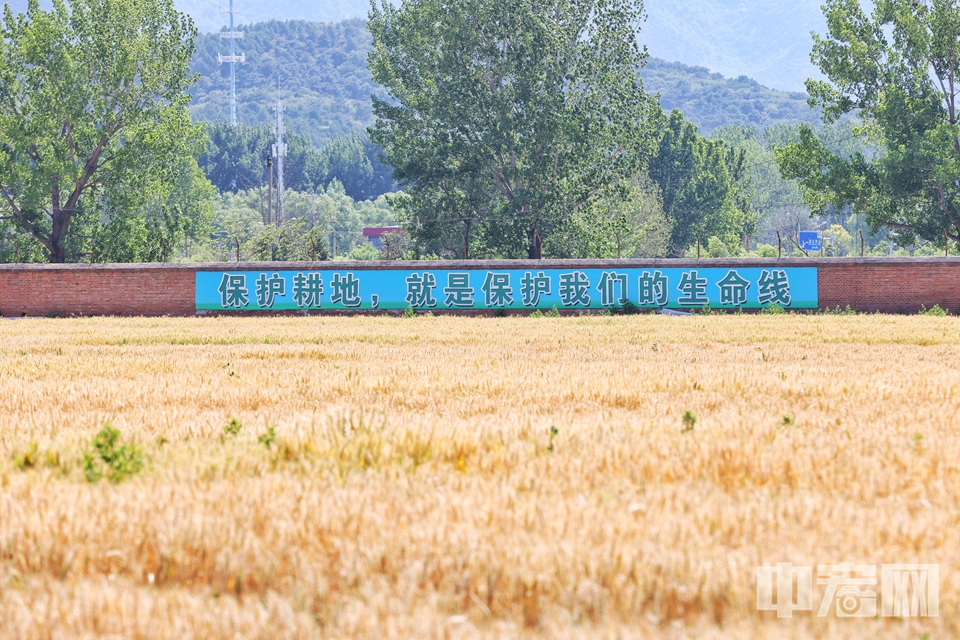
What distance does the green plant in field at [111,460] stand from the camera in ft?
15.9

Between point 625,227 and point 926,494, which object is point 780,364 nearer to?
point 926,494

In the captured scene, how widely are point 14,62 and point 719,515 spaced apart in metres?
45.8

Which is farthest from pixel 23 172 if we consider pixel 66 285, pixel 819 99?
pixel 819 99

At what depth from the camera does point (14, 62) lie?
42.3 metres

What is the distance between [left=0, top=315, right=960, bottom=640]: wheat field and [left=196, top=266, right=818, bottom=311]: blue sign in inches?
843

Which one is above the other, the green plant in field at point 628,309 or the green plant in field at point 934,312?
the green plant in field at point 628,309

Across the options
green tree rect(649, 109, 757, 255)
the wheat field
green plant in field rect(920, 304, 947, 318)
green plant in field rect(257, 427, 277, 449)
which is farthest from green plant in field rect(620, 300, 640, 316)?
green tree rect(649, 109, 757, 255)

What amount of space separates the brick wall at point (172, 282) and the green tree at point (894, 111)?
31.2ft

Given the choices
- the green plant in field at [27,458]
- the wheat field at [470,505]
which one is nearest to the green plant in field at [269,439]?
the wheat field at [470,505]

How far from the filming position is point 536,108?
136ft

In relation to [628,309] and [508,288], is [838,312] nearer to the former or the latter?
[628,309]

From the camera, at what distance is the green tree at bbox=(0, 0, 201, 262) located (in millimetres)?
41688

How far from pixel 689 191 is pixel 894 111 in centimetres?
4310

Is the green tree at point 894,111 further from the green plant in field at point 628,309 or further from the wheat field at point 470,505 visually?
the wheat field at point 470,505
